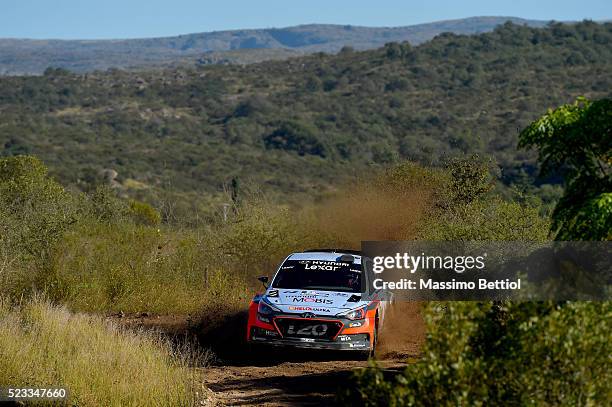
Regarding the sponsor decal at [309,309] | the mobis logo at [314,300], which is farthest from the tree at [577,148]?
the mobis logo at [314,300]

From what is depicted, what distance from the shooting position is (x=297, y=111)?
274ft

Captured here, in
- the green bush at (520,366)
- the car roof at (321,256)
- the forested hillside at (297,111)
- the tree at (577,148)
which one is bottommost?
the forested hillside at (297,111)

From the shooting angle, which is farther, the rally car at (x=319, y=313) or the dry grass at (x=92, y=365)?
the rally car at (x=319, y=313)

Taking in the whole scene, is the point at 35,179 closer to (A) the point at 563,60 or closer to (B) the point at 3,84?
(A) the point at 563,60

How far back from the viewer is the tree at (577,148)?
7703 mm

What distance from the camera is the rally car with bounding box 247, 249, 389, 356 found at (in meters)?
12.1

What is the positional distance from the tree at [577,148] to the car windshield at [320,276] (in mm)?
5417

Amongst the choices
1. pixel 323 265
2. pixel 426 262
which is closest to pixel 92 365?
pixel 323 265

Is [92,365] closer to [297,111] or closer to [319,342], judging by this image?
[319,342]

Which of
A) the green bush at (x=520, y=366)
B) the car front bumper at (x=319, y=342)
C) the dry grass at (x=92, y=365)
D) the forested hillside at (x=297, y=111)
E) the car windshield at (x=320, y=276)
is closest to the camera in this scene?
the green bush at (x=520, y=366)

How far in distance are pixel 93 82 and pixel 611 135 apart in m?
103

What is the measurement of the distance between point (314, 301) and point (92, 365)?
11.9 ft

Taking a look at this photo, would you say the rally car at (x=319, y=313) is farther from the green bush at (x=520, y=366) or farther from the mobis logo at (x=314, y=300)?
the green bush at (x=520, y=366)

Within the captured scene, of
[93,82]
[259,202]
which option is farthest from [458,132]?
[93,82]
